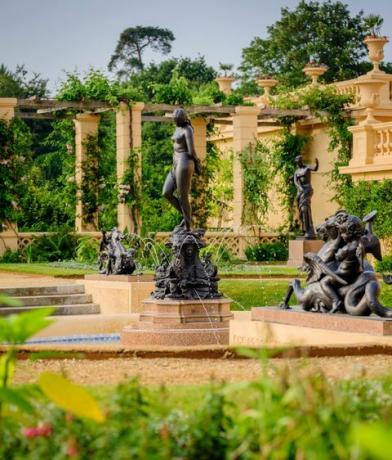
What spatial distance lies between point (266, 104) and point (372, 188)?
9.15 metres

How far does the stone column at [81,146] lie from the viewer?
29.2 meters

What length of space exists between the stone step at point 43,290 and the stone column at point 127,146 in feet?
30.2

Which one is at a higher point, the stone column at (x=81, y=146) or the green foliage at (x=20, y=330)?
the stone column at (x=81, y=146)

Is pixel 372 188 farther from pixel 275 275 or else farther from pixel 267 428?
pixel 267 428

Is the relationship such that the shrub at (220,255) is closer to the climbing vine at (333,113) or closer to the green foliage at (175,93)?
the green foliage at (175,93)

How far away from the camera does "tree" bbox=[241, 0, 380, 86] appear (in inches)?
1893

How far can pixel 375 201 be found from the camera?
24.6m

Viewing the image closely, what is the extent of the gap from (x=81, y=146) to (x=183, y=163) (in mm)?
14928

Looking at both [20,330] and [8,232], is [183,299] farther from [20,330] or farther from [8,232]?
[8,232]

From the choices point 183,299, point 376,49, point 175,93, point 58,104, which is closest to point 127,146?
point 175,93

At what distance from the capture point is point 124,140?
28.5 m

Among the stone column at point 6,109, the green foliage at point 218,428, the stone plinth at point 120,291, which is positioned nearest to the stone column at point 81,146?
the stone column at point 6,109

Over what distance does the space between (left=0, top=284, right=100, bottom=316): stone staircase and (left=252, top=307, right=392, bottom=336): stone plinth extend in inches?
245

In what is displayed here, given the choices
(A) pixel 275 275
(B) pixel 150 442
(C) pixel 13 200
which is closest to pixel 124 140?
(C) pixel 13 200
